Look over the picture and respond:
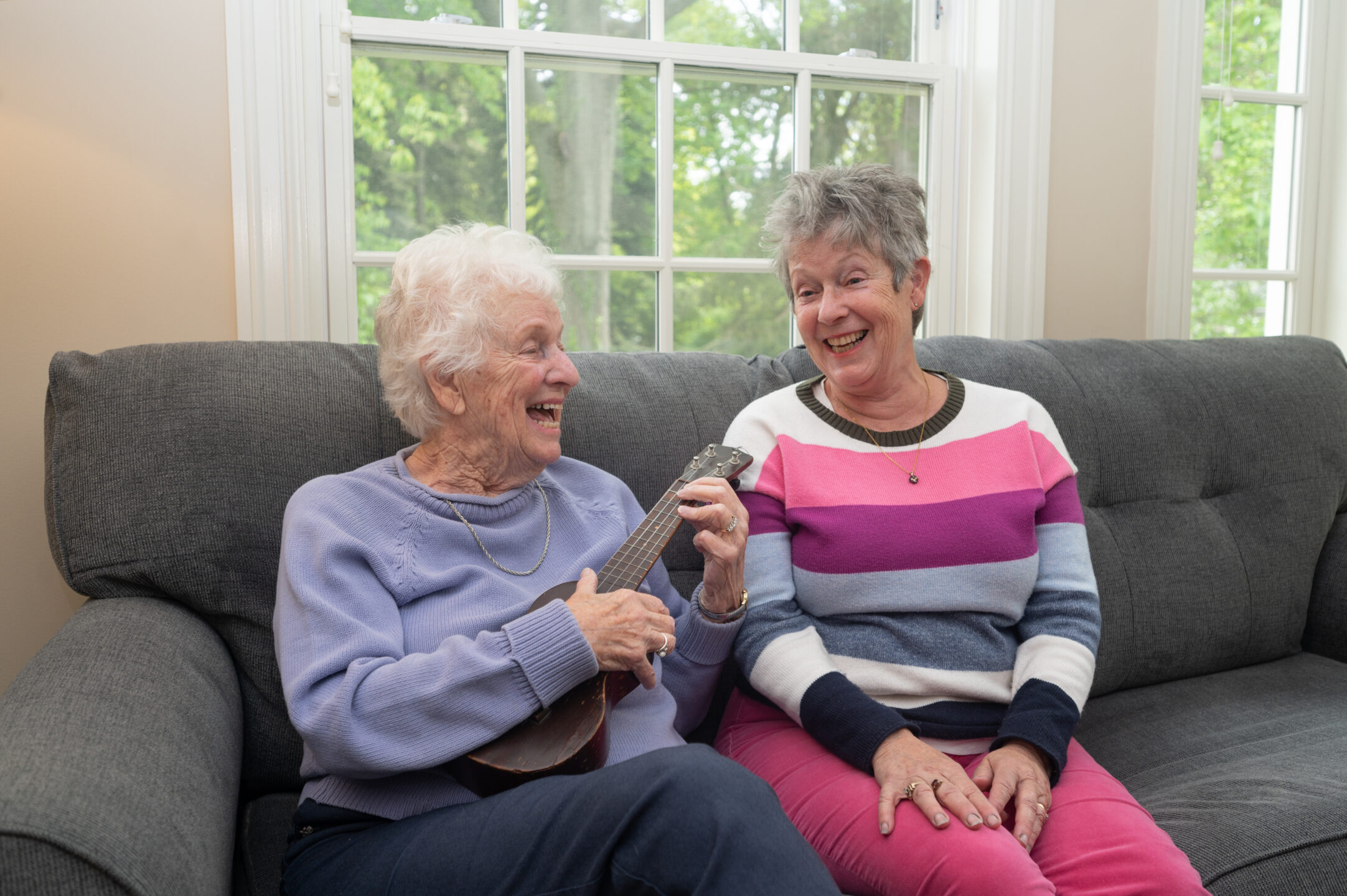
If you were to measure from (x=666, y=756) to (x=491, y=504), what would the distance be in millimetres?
459

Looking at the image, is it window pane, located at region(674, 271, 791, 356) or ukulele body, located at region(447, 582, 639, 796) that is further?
window pane, located at region(674, 271, 791, 356)

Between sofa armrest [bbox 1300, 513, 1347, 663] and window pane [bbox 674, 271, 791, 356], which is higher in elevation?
window pane [bbox 674, 271, 791, 356]

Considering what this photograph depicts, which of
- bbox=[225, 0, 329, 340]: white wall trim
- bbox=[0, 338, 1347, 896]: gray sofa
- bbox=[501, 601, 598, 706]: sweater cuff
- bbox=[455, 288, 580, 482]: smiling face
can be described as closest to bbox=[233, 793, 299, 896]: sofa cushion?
bbox=[0, 338, 1347, 896]: gray sofa

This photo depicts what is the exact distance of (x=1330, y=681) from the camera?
5.56 feet

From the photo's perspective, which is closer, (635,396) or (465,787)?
(465,787)

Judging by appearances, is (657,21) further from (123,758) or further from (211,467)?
(123,758)

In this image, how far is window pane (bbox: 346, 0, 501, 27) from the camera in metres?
1.85

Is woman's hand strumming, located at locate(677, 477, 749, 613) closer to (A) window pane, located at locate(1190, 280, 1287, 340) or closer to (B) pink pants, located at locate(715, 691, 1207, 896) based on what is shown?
(B) pink pants, located at locate(715, 691, 1207, 896)

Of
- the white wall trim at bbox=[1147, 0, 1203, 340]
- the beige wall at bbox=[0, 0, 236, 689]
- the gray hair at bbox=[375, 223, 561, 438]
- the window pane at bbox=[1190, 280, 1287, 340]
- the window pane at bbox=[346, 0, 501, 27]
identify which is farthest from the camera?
the window pane at bbox=[1190, 280, 1287, 340]

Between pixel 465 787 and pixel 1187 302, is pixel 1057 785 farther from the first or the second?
pixel 1187 302

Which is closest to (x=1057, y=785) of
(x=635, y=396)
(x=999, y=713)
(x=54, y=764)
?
(x=999, y=713)

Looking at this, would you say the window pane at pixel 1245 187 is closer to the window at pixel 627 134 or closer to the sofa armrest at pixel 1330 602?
the window at pixel 627 134

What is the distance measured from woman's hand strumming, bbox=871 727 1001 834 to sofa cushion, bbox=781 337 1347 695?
66 centimetres

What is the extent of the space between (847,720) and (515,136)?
4.41ft
